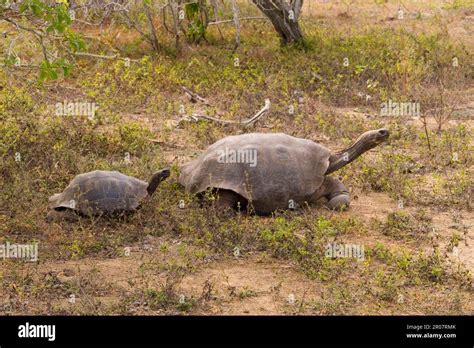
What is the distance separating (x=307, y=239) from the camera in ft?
23.0

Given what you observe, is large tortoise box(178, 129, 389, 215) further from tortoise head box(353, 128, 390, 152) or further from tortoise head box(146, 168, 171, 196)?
tortoise head box(146, 168, 171, 196)

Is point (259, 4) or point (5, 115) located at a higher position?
point (259, 4)

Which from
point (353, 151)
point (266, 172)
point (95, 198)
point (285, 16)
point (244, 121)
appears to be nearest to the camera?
point (95, 198)

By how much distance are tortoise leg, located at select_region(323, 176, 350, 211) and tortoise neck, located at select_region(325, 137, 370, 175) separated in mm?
115

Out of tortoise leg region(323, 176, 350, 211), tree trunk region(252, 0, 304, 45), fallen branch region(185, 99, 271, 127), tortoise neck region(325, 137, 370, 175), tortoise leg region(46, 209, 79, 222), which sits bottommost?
tortoise leg region(46, 209, 79, 222)

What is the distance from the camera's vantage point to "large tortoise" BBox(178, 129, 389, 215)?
26.1ft

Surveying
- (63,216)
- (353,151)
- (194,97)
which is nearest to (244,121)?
(194,97)

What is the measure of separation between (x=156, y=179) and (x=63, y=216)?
93 centimetres

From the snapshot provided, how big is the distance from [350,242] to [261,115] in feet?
12.7

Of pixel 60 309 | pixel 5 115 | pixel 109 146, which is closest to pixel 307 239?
pixel 60 309

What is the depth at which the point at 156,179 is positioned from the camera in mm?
8000

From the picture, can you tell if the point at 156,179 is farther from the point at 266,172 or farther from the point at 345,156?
the point at 345,156

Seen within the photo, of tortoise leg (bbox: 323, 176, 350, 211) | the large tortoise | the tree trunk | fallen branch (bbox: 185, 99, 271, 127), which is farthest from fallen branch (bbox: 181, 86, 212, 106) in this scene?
tortoise leg (bbox: 323, 176, 350, 211)

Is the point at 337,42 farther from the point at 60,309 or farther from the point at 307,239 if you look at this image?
the point at 60,309
